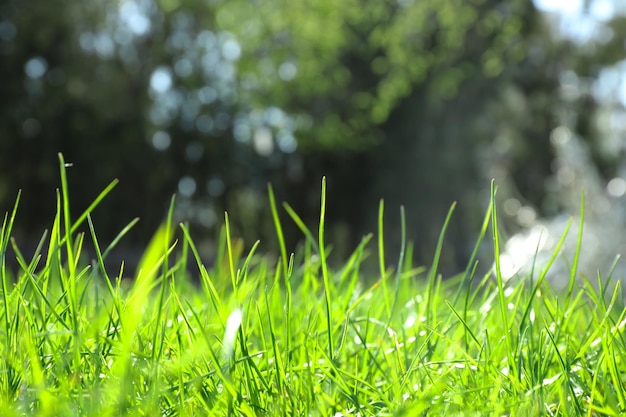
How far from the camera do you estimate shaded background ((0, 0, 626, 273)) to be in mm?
12805

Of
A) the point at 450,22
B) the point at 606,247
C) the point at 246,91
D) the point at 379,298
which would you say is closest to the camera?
the point at 379,298

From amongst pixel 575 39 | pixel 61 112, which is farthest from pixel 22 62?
pixel 575 39

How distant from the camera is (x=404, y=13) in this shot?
1321 centimetres

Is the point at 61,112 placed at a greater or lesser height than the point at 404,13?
lesser

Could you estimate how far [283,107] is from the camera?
14.7 m

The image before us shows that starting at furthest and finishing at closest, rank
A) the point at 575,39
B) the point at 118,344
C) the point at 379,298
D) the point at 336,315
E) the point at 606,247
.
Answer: the point at 575,39, the point at 606,247, the point at 379,298, the point at 336,315, the point at 118,344

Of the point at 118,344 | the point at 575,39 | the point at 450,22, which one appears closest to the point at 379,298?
the point at 118,344

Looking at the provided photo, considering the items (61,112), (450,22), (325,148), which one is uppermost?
(450,22)

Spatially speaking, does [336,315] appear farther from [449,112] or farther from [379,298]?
[449,112]

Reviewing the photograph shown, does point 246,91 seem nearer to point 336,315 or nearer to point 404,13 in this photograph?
point 404,13

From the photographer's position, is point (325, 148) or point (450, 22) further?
point (325, 148)

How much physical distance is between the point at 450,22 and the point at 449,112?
5299mm

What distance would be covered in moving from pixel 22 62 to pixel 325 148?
6515 mm

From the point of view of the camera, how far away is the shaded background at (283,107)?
12.8 metres
